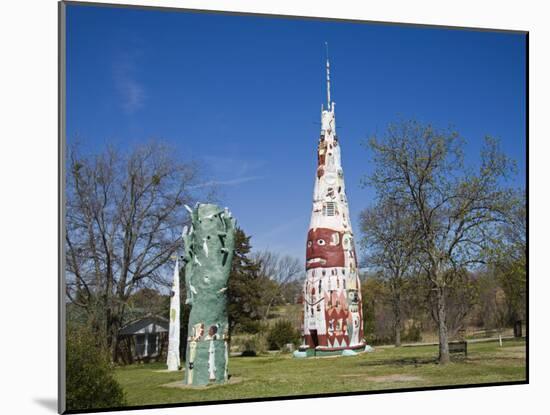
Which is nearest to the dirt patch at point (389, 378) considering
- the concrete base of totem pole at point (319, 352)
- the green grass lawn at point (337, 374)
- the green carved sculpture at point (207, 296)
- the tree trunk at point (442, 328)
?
the green grass lawn at point (337, 374)

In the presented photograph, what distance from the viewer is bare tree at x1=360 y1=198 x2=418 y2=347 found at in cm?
1305

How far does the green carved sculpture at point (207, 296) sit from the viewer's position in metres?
11.4

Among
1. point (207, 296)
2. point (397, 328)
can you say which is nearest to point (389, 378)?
point (397, 328)

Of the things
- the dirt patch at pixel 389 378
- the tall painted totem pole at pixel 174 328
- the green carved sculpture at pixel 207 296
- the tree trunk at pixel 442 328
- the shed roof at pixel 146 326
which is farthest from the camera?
the tree trunk at pixel 442 328

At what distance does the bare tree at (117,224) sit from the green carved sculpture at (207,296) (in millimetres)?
984

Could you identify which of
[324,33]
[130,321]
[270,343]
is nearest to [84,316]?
[130,321]

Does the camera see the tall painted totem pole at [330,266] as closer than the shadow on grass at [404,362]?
No

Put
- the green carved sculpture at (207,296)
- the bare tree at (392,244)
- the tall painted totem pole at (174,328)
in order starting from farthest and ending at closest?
the bare tree at (392,244), the tall painted totem pole at (174,328), the green carved sculpture at (207,296)

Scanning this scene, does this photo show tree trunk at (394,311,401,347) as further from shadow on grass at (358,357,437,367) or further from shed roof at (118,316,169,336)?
shed roof at (118,316,169,336)

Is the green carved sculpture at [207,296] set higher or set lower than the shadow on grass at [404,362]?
higher

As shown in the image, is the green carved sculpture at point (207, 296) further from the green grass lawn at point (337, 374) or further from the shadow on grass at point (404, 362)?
the shadow on grass at point (404, 362)

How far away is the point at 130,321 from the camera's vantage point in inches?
506

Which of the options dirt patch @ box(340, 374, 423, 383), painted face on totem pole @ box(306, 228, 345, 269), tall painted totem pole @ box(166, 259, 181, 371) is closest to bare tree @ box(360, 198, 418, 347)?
painted face on totem pole @ box(306, 228, 345, 269)

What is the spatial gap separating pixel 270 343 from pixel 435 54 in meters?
5.03
